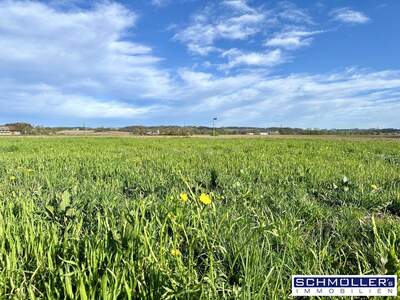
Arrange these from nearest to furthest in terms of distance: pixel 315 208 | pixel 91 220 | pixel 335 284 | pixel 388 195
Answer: pixel 335 284
pixel 91 220
pixel 315 208
pixel 388 195

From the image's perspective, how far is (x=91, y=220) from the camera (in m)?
3.52

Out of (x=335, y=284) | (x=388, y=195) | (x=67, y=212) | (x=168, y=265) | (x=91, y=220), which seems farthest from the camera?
(x=388, y=195)

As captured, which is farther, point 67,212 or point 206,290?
point 67,212

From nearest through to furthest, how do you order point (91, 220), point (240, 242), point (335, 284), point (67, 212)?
1. point (335, 284)
2. point (240, 242)
3. point (67, 212)
4. point (91, 220)

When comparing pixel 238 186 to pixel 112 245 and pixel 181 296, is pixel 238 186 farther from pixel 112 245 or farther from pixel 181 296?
pixel 181 296

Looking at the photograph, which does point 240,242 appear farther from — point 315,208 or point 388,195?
point 388,195

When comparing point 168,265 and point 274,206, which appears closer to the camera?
point 168,265

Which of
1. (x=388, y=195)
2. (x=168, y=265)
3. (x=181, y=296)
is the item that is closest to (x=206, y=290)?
(x=181, y=296)

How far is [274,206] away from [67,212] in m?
2.39

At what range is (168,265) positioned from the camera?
7.68 feet

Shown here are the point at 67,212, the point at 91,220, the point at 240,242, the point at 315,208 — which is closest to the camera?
the point at 240,242

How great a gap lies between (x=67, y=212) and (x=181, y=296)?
69.5 inches

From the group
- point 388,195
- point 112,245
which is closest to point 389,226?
point 388,195

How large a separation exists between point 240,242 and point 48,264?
1391 millimetres
